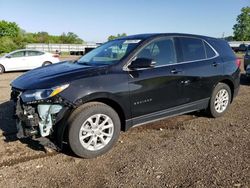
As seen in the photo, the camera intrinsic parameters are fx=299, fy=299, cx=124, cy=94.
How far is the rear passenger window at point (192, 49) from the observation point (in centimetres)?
545

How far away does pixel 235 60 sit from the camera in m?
6.50

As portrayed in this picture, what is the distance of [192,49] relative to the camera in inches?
222

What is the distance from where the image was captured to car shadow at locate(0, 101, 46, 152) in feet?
15.5

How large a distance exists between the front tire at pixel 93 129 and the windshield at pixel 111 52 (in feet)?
2.83

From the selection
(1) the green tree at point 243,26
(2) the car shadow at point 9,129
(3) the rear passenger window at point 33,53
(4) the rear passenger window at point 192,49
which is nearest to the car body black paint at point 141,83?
(4) the rear passenger window at point 192,49

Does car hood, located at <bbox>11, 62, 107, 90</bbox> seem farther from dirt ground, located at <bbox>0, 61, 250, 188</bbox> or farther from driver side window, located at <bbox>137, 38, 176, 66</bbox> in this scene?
dirt ground, located at <bbox>0, 61, 250, 188</bbox>

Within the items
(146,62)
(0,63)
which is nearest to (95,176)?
(146,62)

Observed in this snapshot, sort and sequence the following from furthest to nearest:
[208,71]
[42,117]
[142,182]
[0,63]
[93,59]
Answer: [0,63]
[208,71]
[93,59]
[42,117]
[142,182]

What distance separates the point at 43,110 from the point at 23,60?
13.7 m

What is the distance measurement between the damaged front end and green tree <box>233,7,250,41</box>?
81397mm

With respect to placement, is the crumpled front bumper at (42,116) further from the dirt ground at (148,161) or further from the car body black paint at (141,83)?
the dirt ground at (148,161)

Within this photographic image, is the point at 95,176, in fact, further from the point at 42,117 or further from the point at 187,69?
the point at 187,69

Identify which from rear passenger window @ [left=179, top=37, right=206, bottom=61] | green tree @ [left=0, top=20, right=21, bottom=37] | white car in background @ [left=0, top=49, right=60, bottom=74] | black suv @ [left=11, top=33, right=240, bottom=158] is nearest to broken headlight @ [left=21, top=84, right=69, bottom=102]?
black suv @ [left=11, top=33, right=240, bottom=158]

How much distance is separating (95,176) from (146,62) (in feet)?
6.06
